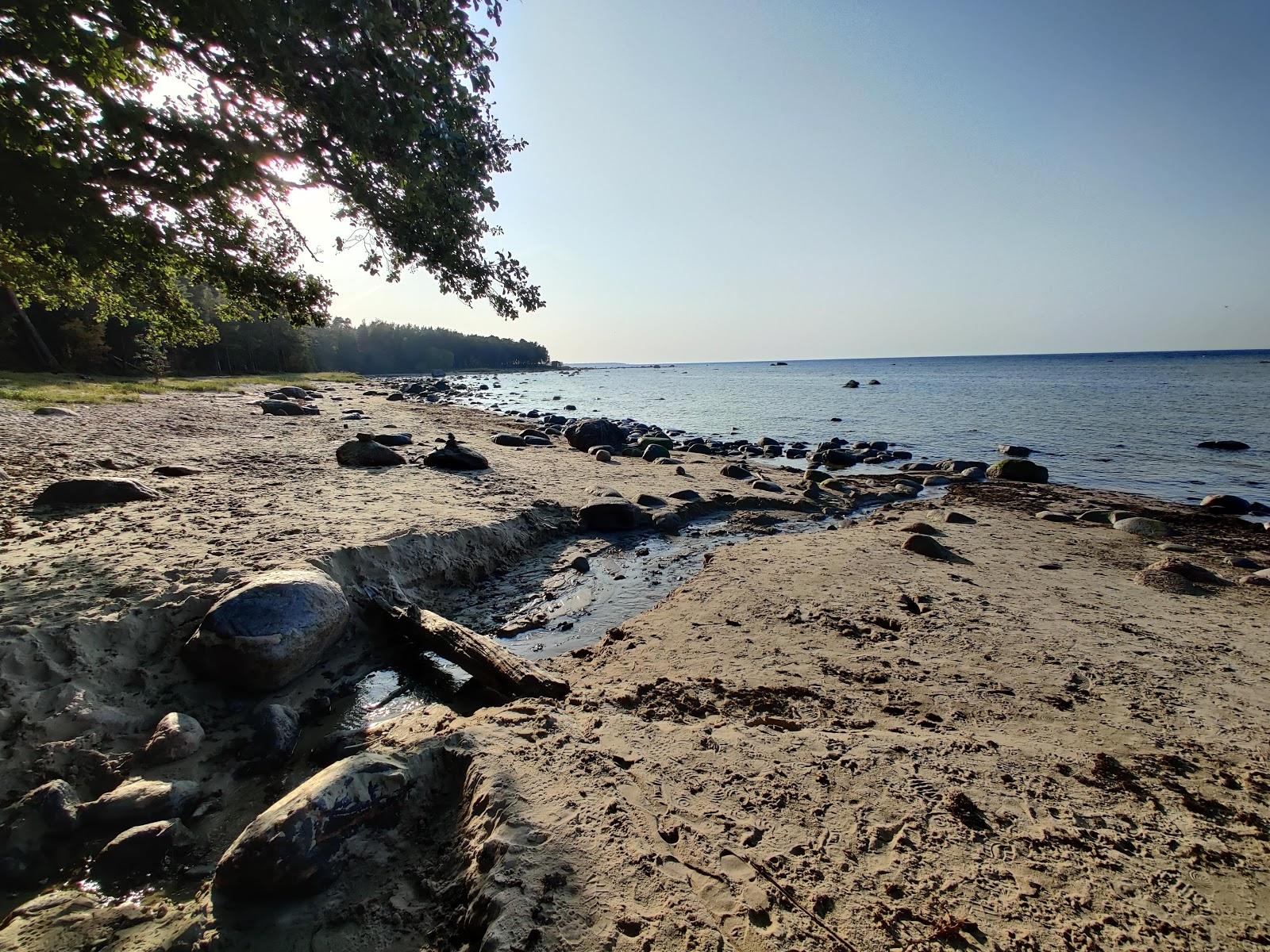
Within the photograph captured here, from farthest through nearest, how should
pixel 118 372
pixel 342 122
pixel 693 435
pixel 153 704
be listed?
pixel 118 372 → pixel 693 435 → pixel 342 122 → pixel 153 704

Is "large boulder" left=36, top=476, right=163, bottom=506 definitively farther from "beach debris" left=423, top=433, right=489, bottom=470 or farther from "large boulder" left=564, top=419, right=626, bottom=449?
"large boulder" left=564, top=419, right=626, bottom=449

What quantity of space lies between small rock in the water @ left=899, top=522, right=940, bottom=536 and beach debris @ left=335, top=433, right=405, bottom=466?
9299 millimetres

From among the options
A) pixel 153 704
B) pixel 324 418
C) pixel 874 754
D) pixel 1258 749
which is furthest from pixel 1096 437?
pixel 324 418

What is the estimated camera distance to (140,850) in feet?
8.36

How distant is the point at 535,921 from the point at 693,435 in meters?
21.4

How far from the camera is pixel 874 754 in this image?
121 inches

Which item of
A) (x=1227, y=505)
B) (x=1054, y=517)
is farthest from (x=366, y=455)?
(x=1227, y=505)

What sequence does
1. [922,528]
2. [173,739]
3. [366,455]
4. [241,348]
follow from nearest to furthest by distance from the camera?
[173,739]
[922,528]
[366,455]
[241,348]

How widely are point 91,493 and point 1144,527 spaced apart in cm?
1487

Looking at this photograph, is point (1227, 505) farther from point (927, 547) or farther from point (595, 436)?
point (595, 436)

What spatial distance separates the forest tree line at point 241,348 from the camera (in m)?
30.2

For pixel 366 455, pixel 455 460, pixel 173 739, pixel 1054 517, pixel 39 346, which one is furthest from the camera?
pixel 39 346

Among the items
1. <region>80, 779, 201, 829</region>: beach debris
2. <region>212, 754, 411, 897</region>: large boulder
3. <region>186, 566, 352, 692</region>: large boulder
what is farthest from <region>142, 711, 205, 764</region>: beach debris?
<region>212, 754, 411, 897</region>: large boulder

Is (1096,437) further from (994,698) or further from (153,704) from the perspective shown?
(153,704)
